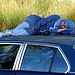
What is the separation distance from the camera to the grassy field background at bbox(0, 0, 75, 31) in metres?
9.95

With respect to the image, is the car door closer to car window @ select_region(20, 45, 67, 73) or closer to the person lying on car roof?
car window @ select_region(20, 45, 67, 73)

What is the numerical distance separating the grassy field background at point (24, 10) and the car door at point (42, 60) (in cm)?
677

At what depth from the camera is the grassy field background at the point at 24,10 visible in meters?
9.95

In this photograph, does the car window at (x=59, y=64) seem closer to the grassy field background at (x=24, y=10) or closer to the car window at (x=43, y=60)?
the car window at (x=43, y=60)

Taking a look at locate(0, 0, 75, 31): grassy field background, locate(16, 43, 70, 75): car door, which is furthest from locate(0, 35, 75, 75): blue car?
locate(0, 0, 75, 31): grassy field background

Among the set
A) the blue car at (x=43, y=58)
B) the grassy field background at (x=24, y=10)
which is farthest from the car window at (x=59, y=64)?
the grassy field background at (x=24, y=10)

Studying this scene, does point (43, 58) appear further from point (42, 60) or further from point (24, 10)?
point (24, 10)

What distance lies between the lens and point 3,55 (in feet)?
12.3

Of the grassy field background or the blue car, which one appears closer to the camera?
the blue car

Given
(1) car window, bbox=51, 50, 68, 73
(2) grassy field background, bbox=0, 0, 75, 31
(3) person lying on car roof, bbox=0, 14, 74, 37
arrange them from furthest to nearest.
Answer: (2) grassy field background, bbox=0, 0, 75, 31 → (3) person lying on car roof, bbox=0, 14, 74, 37 → (1) car window, bbox=51, 50, 68, 73

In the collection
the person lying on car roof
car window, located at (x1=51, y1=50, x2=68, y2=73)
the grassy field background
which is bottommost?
the grassy field background

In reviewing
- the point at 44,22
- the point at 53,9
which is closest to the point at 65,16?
the point at 53,9

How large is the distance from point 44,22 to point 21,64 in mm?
3451

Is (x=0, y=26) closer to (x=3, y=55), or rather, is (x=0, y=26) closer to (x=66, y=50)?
(x=3, y=55)
